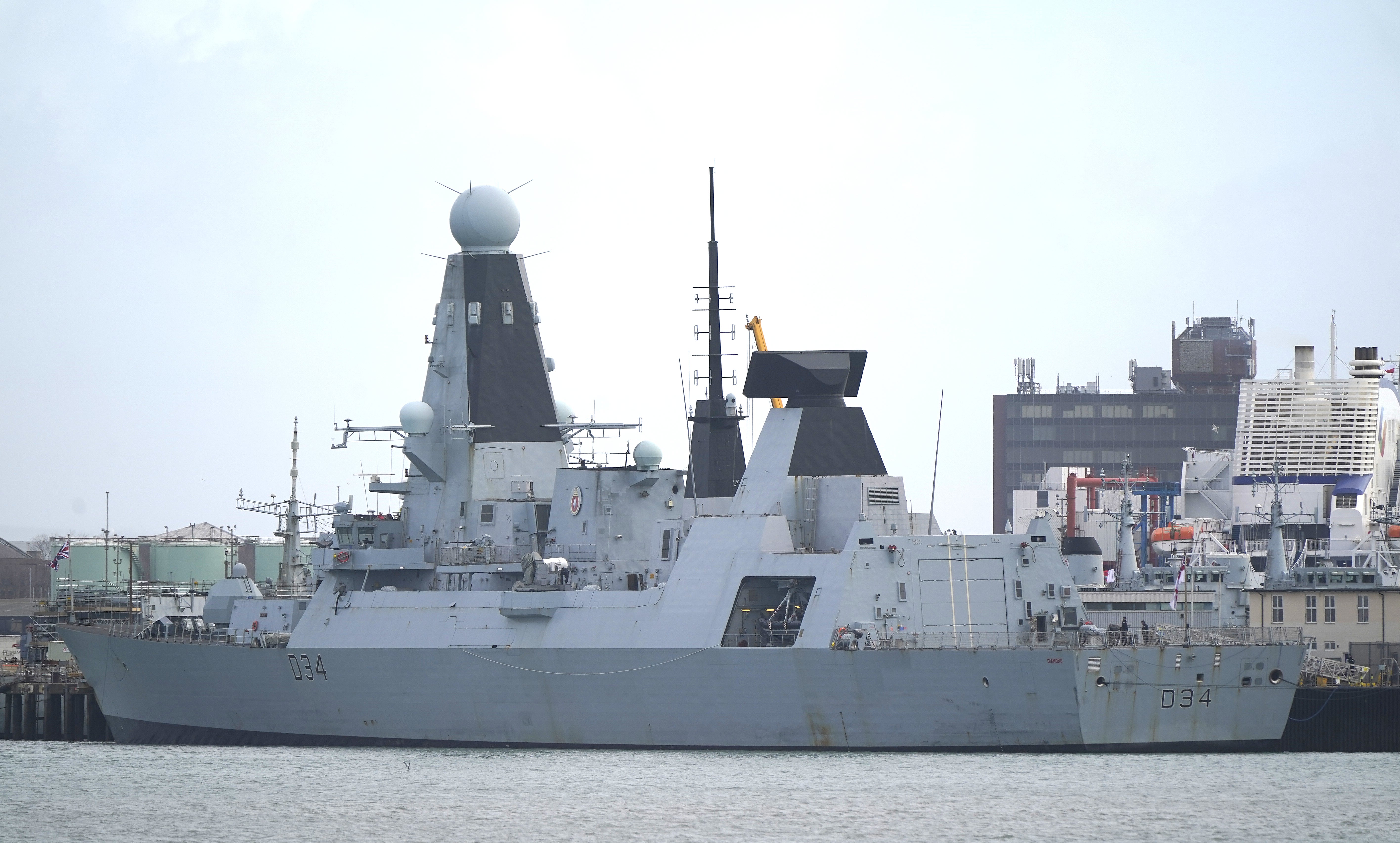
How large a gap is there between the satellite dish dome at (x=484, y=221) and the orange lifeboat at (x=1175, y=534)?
22214 mm

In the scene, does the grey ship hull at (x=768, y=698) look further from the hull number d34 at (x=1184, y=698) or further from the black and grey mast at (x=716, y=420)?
the black and grey mast at (x=716, y=420)

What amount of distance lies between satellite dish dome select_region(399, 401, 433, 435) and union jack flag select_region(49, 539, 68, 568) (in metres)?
17.1

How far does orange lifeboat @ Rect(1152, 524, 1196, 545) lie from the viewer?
51.0 metres

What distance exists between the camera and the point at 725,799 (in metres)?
25.3

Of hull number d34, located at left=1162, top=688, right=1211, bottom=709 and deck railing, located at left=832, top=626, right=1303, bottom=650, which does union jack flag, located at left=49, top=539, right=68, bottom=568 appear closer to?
deck railing, located at left=832, top=626, right=1303, bottom=650

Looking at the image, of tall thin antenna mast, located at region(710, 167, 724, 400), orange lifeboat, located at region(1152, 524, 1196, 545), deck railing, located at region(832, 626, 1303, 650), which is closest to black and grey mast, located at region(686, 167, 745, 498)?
tall thin antenna mast, located at region(710, 167, 724, 400)

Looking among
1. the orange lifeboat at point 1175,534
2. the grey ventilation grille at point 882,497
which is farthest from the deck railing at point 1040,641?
the orange lifeboat at point 1175,534

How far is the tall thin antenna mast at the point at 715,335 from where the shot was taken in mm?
33594

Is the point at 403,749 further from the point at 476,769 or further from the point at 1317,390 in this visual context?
the point at 1317,390

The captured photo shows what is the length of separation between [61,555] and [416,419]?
1759 centimetres

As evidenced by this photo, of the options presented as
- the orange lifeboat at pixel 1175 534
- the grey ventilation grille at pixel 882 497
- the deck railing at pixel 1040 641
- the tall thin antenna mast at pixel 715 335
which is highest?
the tall thin antenna mast at pixel 715 335

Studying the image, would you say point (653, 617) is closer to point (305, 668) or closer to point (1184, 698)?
point (305, 668)

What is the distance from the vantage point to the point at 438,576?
34.4 metres

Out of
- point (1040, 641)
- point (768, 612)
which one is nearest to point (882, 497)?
point (768, 612)
